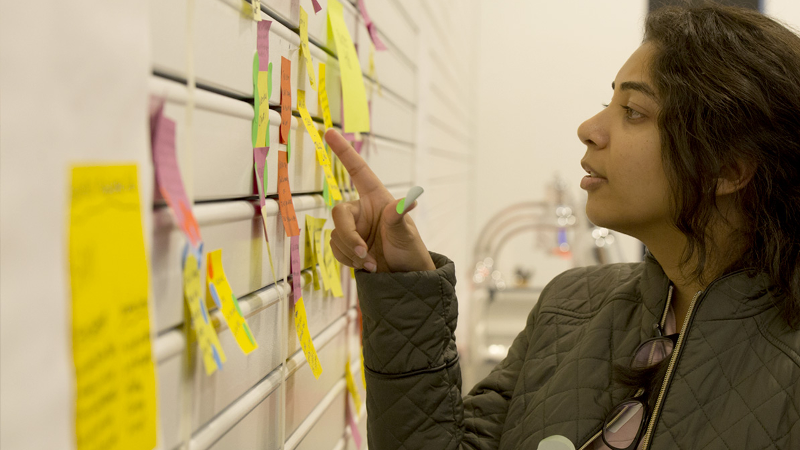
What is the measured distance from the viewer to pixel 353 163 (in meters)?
1.06

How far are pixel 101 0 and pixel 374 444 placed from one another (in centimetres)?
97

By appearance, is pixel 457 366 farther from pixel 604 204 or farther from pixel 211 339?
pixel 211 339

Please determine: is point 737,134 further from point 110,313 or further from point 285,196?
point 110,313

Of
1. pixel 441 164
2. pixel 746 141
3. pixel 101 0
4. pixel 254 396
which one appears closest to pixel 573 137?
pixel 441 164

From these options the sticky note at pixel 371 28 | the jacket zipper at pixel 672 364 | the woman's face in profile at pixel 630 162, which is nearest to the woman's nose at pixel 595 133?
the woman's face in profile at pixel 630 162

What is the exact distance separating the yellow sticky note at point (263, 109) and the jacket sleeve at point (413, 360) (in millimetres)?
343

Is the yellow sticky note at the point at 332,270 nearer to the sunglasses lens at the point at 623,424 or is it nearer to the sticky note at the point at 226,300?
the sticky note at the point at 226,300

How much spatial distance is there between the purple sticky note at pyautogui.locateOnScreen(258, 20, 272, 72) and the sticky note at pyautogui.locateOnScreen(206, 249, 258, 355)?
26cm

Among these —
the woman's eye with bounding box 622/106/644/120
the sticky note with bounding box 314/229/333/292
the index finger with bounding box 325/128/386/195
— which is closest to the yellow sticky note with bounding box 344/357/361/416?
the sticky note with bounding box 314/229/333/292

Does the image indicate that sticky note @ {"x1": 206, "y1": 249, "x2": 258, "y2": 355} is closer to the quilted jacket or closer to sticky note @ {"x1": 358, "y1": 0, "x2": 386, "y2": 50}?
the quilted jacket

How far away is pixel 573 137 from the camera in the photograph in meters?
5.15

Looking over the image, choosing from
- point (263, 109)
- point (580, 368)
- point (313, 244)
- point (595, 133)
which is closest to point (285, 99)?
point (263, 109)

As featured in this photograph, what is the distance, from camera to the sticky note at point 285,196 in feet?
3.16

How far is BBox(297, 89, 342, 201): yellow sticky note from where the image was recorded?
1.06m
